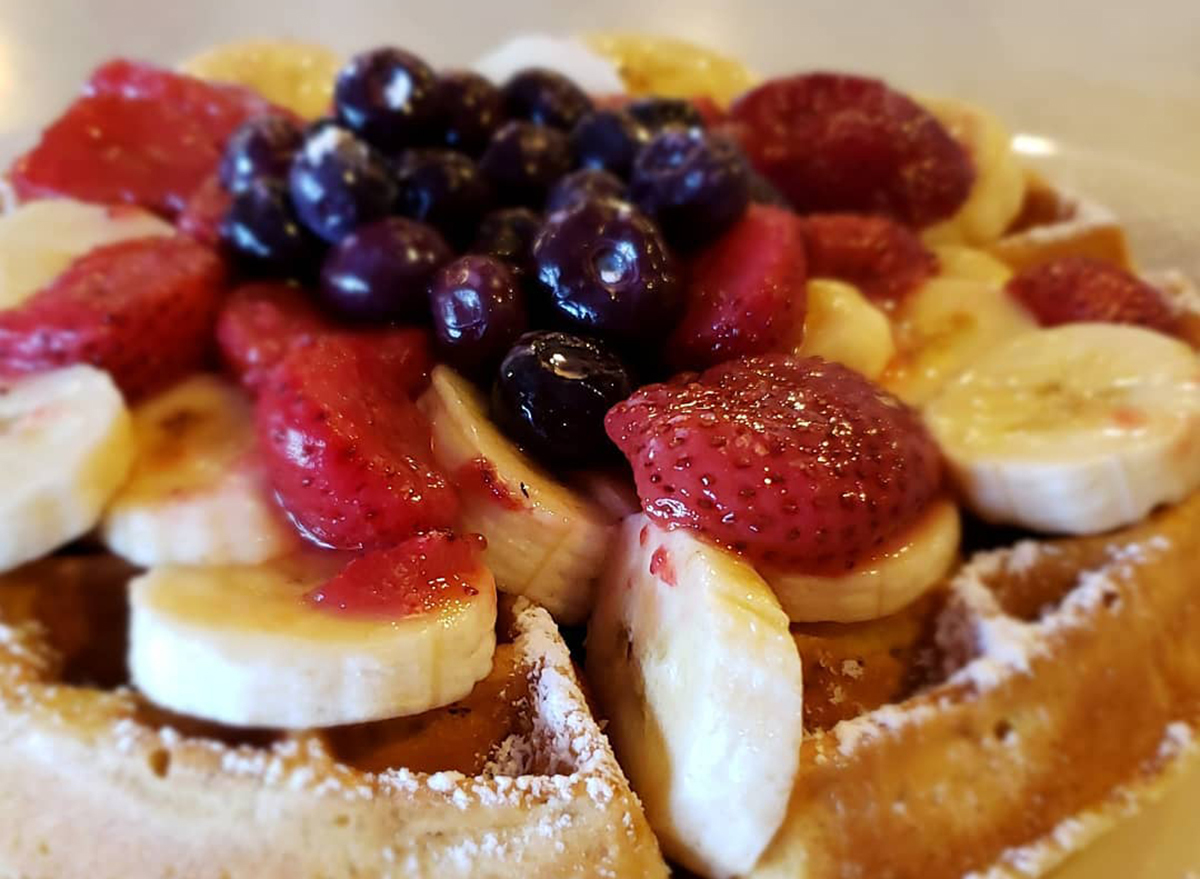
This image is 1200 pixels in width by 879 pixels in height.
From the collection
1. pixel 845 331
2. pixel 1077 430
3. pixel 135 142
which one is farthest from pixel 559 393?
pixel 135 142

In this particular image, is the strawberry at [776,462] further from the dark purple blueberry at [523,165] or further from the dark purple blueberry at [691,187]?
the dark purple blueberry at [523,165]

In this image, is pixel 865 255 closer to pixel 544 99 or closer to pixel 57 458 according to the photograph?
pixel 544 99

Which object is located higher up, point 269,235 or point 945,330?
point 269,235

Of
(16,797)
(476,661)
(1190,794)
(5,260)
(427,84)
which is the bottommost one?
(1190,794)

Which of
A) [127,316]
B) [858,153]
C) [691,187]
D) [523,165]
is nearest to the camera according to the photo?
[127,316]

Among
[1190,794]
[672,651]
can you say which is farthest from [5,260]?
[1190,794]

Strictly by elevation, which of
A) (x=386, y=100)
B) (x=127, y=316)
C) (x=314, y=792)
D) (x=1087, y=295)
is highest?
(x=386, y=100)

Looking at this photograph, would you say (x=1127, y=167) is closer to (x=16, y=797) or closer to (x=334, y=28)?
(x=334, y=28)
